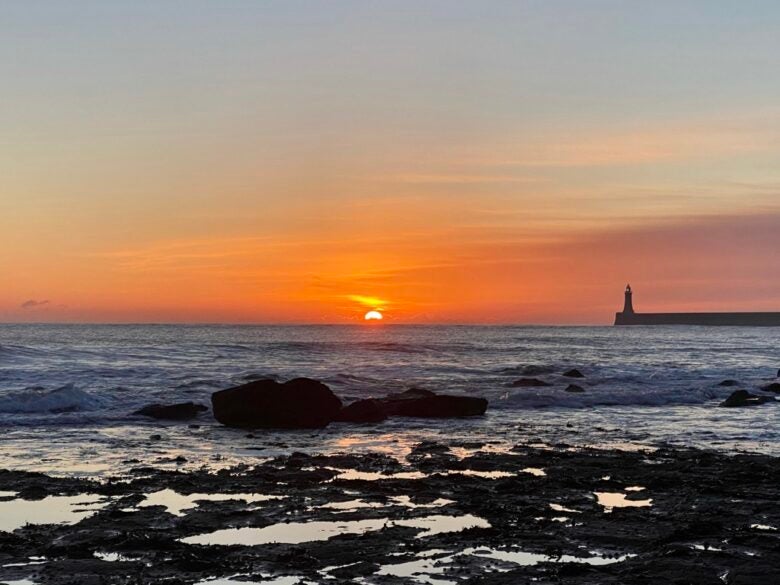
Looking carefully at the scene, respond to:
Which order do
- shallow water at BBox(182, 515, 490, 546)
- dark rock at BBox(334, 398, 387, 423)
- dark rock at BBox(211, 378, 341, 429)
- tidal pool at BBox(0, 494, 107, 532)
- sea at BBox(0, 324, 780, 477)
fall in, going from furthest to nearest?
dark rock at BBox(334, 398, 387, 423), dark rock at BBox(211, 378, 341, 429), sea at BBox(0, 324, 780, 477), tidal pool at BBox(0, 494, 107, 532), shallow water at BBox(182, 515, 490, 546)

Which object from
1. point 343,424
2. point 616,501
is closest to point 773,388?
point 343,424

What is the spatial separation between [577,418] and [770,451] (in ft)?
28.4

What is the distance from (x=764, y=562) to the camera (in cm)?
851

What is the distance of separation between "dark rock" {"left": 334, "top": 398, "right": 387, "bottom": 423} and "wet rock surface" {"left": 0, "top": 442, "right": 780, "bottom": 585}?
26.6 feet

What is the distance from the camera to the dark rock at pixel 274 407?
A: 2297 centimetres

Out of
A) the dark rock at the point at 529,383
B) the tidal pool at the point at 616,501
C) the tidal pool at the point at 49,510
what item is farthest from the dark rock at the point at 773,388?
the tidal pool at the point at 49,510

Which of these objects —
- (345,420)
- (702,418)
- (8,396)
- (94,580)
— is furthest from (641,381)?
(94,580)

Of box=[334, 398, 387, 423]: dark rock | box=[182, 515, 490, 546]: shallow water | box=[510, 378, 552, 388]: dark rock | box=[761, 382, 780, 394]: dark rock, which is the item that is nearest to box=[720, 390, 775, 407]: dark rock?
box=[761, 382, 780, 394]: dark rock

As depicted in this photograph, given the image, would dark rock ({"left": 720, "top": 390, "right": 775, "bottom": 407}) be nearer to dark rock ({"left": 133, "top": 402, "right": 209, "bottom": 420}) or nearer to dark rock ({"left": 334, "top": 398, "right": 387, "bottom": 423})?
dark rock ({"left": 334, "top": 398, "right": 387, "bottom": 423})

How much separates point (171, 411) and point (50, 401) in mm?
4103

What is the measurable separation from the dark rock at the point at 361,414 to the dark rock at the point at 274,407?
43 cm

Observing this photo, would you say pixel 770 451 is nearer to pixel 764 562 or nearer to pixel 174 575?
pixel 764 562

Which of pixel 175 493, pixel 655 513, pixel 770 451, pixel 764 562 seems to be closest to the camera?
pixel 764 562

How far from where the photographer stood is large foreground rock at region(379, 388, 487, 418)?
25719 millimetres
